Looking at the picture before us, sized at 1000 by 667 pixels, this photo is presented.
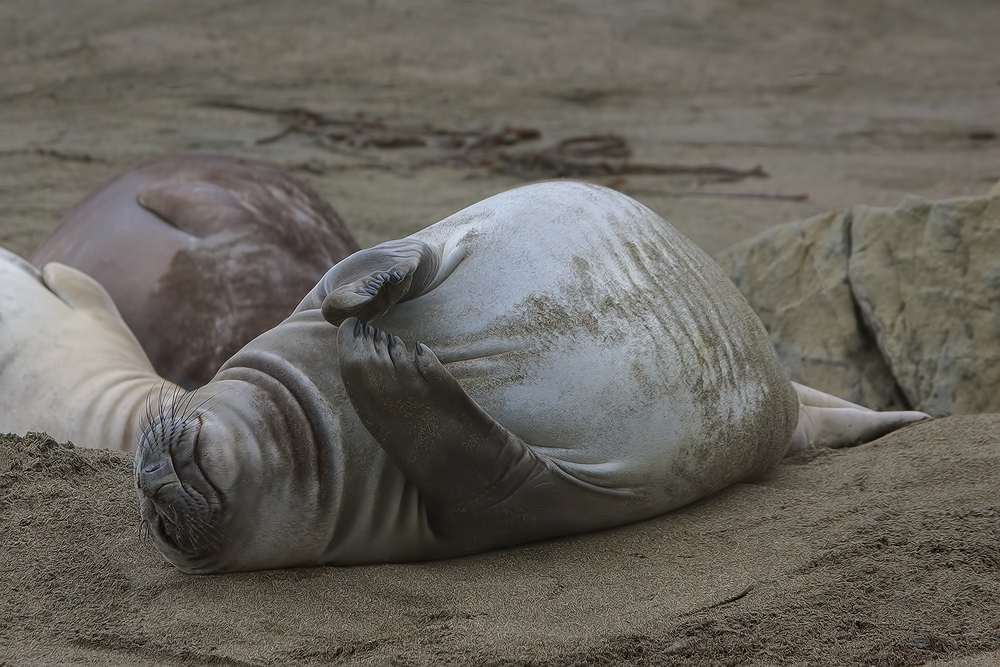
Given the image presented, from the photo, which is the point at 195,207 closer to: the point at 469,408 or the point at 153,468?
the point at 153,468

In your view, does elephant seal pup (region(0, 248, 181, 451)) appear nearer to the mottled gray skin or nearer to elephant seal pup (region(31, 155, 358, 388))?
elephant seal pup (region(31, 155, 358, 388))

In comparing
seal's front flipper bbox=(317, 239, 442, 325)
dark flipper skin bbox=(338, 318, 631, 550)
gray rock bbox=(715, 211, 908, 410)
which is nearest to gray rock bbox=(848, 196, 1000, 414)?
gray rock bbox=(715, 211, 908, 410)

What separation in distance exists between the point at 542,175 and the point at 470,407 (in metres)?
5.50

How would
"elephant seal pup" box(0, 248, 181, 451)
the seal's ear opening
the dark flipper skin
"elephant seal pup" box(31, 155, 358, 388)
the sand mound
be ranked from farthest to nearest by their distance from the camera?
the seal's ear opening < "elephant seal pup" box(31, 155, 358, 388) < "elephant seal pup" box(0, 248, 181, 451) < the dark flipper skin < the sand mound

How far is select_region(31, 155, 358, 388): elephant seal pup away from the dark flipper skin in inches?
80.2

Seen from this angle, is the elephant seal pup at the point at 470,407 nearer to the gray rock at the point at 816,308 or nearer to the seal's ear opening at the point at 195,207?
the gray rock at the point at 816,308

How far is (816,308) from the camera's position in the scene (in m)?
4.59

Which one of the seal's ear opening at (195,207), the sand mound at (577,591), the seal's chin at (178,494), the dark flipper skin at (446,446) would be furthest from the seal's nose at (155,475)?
the seal's ear opening at (195,207)

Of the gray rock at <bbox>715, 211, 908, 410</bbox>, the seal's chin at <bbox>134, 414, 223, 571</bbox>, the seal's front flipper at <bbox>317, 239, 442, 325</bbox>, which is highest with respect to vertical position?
the seal's front flipper at <bbox>317, 239, 442, 325</bbox>

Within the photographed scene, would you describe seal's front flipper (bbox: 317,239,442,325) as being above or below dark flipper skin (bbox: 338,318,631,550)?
above

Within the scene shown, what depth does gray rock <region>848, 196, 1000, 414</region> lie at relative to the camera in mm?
4012

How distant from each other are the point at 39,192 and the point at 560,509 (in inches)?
207

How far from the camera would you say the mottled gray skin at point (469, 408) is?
7.75 ft

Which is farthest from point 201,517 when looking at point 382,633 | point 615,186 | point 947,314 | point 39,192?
point 615,186
